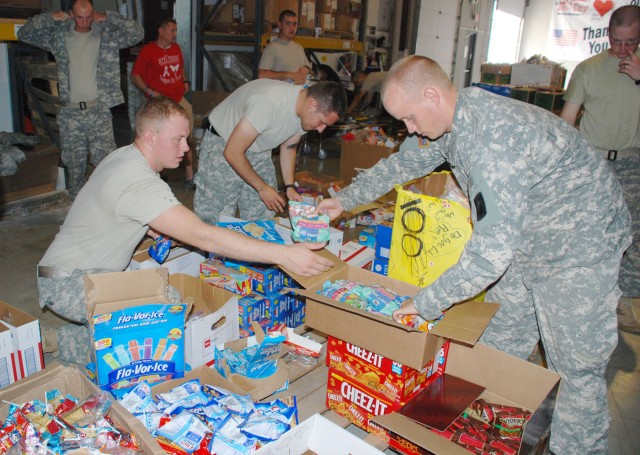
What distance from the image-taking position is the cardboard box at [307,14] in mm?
7359

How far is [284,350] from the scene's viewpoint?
104 inches

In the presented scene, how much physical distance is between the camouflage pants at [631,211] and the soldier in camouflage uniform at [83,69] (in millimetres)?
4355

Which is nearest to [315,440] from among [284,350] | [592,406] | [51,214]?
[284,350]

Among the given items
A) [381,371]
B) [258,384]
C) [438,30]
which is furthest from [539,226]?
[438,30]

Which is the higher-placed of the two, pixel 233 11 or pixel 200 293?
pixel 233 11

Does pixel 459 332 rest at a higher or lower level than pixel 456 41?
lower

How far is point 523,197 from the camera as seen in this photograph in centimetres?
166

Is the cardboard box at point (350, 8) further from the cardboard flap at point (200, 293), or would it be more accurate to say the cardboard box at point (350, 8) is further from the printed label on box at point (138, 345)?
the printed label on box at point (138, 345)

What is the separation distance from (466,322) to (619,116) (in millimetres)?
2436

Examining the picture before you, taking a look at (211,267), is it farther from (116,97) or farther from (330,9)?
(330,9)

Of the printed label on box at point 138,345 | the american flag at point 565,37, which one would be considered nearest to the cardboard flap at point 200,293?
the printed label on box at point 138,345

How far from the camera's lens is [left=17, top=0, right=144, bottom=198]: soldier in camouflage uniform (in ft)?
15.7

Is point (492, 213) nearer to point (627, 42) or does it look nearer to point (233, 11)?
point (627, 42)

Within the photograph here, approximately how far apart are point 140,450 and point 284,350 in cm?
108
